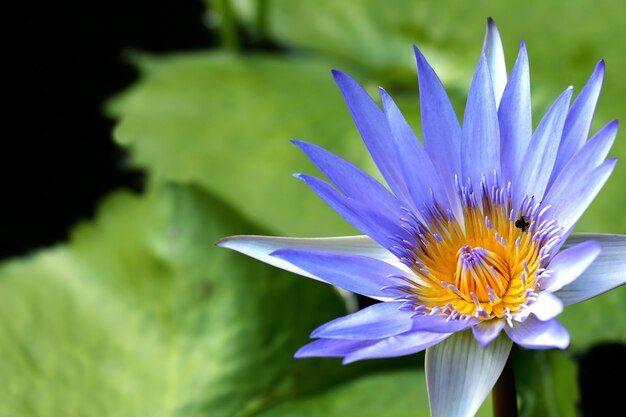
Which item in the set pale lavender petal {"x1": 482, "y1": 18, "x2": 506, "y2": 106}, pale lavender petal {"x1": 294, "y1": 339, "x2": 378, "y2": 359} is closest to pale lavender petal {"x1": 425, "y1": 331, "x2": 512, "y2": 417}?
pale lavender petal {"x1": 294, "y1": 339, "x2": 378, "y2": 359}

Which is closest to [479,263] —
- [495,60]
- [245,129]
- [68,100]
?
[495,60]

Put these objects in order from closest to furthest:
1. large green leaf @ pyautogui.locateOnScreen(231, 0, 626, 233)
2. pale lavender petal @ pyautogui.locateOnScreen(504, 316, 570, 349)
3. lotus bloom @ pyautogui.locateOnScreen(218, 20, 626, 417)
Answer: pale lavender petal @ pyautogui.locateOnScreen(504, 316, 570, 349) → lotus bloom @ pyautogui.locateOnScreen(218, 20, 626, 417) → large green leaf @ pyautogui.locateOnScreen(231, 0, 626, 233)

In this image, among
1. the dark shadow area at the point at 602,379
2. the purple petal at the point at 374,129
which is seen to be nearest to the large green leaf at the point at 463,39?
the dark shadow area at the point at 602,379

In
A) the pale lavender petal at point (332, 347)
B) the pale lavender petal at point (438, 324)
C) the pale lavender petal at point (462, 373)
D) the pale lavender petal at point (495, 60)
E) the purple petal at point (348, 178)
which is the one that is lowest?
the pale lavender petal at point (462, 373)

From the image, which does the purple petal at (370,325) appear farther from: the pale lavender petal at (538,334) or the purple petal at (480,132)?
the purple petal at (480,132)

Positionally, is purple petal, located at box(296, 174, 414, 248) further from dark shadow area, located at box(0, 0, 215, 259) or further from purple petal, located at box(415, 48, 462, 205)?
dark shadow area, located at box(0, 0, 215, 259)

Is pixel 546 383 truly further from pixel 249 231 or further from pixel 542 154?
pixel 249 231
